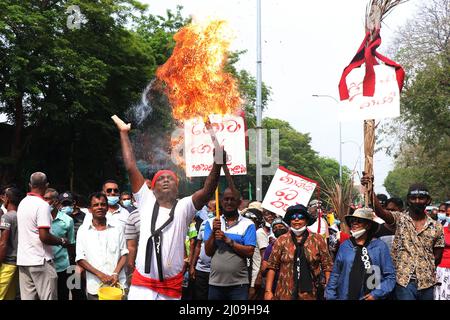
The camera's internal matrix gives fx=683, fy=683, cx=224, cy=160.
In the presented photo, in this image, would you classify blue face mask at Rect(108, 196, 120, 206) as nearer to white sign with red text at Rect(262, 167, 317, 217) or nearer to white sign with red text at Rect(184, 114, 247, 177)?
white sign with red text at Rect(184, 114, 247, 177)

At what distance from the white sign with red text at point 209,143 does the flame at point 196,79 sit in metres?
1.50

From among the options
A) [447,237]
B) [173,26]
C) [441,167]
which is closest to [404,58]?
[441,167]

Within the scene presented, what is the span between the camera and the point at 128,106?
98.5ft

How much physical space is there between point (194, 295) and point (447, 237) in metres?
3.38

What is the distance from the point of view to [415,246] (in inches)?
275

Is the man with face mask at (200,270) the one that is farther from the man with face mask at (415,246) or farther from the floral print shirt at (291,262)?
the man with face mask at (415,246)

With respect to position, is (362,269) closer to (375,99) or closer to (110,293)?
(375,99)

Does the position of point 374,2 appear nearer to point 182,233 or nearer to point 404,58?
point 182,233

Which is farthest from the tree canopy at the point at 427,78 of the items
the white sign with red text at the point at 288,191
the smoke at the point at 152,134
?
the white sign with red text at the point at 288,191

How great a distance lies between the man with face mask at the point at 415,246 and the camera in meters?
6.86

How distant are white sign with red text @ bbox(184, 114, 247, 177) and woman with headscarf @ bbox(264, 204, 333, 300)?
2.52 metres

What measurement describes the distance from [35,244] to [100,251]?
841 millimetres

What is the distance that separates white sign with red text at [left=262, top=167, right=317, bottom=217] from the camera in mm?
11469

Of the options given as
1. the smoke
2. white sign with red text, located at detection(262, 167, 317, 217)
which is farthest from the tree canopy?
white sign with red text, located at detection(262, 167, 317, 217)
